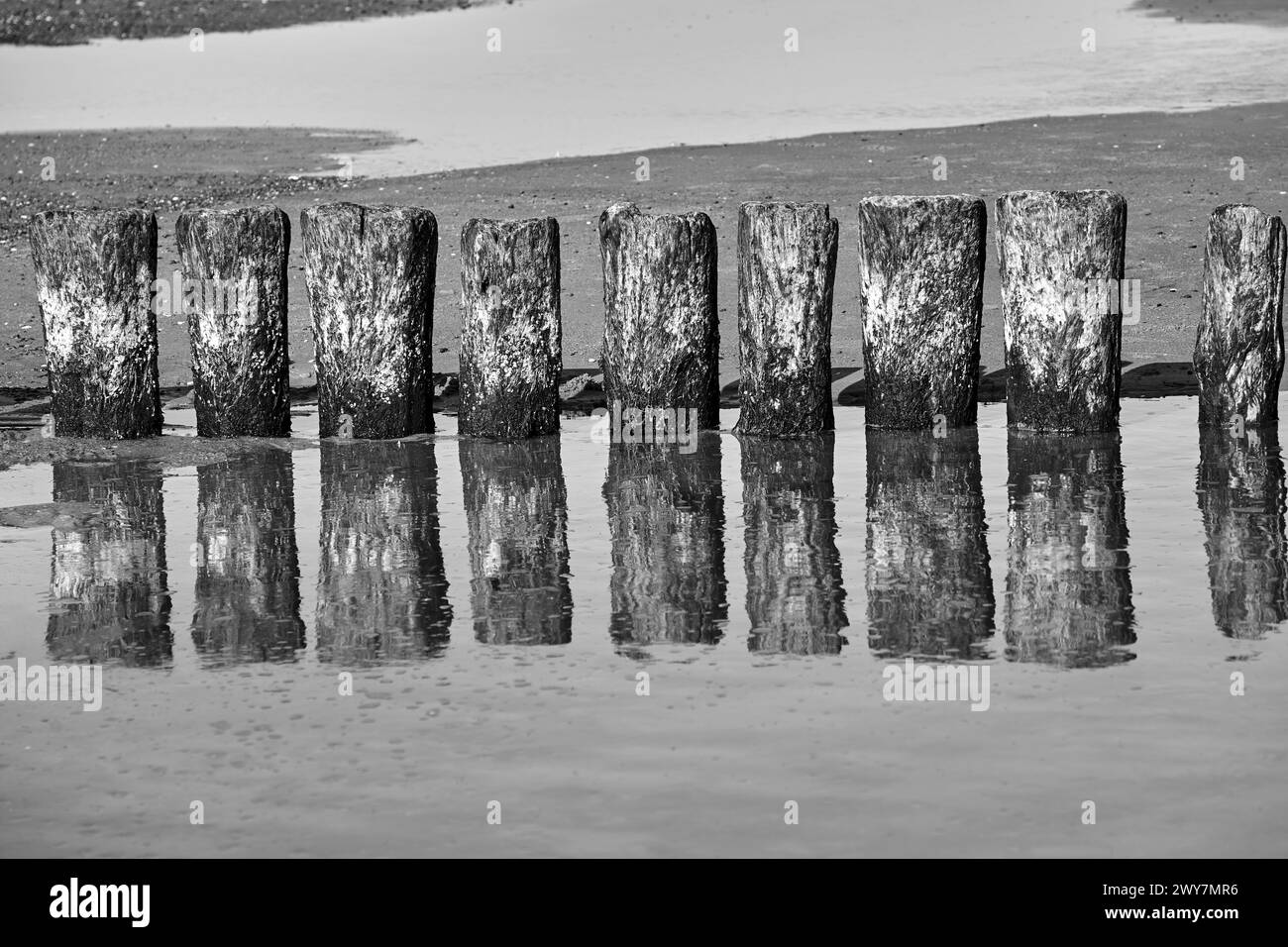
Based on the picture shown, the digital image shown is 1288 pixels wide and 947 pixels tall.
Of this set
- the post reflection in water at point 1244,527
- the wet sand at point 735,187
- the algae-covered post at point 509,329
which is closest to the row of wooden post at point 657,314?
the algae-covered post at point 509,329

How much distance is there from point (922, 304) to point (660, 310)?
1374mm

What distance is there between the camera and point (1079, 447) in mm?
9664

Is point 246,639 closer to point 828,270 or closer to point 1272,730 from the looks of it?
point 1272,730

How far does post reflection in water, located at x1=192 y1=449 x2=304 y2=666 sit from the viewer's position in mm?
6367

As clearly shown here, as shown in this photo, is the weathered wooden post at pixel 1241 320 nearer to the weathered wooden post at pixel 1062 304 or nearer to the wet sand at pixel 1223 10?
the weathered wooden post at pixel 1062 304

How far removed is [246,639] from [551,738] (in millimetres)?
1473

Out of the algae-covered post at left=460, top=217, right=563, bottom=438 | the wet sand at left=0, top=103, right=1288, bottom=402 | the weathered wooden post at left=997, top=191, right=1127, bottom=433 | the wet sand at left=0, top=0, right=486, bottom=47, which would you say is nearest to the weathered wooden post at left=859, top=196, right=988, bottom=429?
the weathered wooden post at left=997, top=191, right=1127, bottom=433

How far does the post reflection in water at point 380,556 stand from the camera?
6.37 m

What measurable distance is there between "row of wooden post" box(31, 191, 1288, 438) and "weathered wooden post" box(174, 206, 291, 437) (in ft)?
0.04

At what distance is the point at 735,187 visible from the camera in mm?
17359
